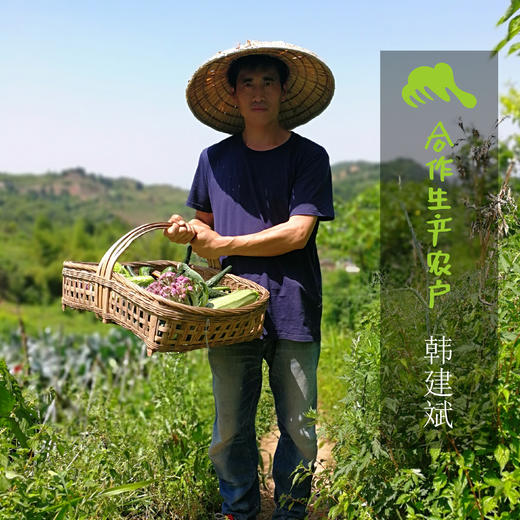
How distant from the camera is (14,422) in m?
2.13

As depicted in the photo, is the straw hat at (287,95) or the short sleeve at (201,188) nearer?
the straw hat at (287,95)

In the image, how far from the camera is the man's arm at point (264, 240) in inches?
85.4

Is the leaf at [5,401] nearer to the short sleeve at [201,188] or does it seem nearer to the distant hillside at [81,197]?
the short sleeve at [201,188]

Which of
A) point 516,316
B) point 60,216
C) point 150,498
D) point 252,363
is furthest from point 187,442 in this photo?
point 60,216

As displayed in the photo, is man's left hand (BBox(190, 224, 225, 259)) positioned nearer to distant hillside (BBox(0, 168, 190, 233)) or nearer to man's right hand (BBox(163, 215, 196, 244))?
man's right hand (BBox(163, 215, 196, 244))

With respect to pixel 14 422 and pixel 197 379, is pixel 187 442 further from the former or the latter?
pixel 197 379

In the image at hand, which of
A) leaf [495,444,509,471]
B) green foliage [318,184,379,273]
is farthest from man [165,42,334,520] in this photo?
green foliage [318,184,379,273]

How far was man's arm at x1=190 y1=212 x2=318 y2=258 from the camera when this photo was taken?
7.12 ft

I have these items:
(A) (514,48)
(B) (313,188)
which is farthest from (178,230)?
(A) (514,48)

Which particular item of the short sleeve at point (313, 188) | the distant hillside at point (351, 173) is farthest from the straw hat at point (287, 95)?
the distant hillside at point (351, 173)

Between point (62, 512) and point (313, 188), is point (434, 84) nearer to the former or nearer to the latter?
point (313, 188)

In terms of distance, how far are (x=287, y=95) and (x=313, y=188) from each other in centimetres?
48

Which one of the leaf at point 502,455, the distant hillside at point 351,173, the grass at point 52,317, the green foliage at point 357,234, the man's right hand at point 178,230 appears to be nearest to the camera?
the leaf at point 502,455

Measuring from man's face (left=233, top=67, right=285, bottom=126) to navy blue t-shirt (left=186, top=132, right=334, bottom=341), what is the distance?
0.42 feet
